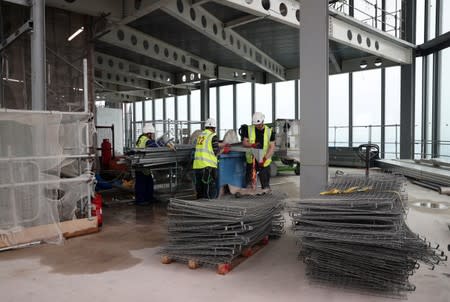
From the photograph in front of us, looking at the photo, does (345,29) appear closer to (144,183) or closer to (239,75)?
(239,75)

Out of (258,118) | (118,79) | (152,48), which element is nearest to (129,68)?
(118,79)

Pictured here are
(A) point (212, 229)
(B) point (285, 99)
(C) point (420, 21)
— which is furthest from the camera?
(B) point (285, 99)

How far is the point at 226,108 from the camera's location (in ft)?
75.2

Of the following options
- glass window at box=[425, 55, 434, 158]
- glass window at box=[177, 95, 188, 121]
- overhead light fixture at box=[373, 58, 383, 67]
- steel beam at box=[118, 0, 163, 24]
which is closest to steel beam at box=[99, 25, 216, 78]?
steel beam at box=[118, 0, 163, 24]

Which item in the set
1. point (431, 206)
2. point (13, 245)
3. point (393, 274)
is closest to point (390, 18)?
point (431, 206)

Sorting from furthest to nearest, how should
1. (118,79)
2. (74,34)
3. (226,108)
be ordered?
(226,108) → (118,79) → (74,34)

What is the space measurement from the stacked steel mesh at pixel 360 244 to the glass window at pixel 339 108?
1454 cm

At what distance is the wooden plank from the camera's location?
200 inches

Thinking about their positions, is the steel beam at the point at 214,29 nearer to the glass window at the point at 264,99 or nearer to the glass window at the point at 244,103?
the glass window at the point at 264,99

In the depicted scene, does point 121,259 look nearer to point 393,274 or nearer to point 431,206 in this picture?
point 393,274

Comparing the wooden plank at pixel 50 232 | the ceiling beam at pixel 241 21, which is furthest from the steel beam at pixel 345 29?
the wooden plank at pixel 50 232

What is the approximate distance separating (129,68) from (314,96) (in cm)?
1269

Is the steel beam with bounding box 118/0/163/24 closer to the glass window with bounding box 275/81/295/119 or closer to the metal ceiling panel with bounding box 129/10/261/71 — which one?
the metal ceiling panel with bounding box 129/10/261/71

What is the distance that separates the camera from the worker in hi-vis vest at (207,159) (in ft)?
22.0
